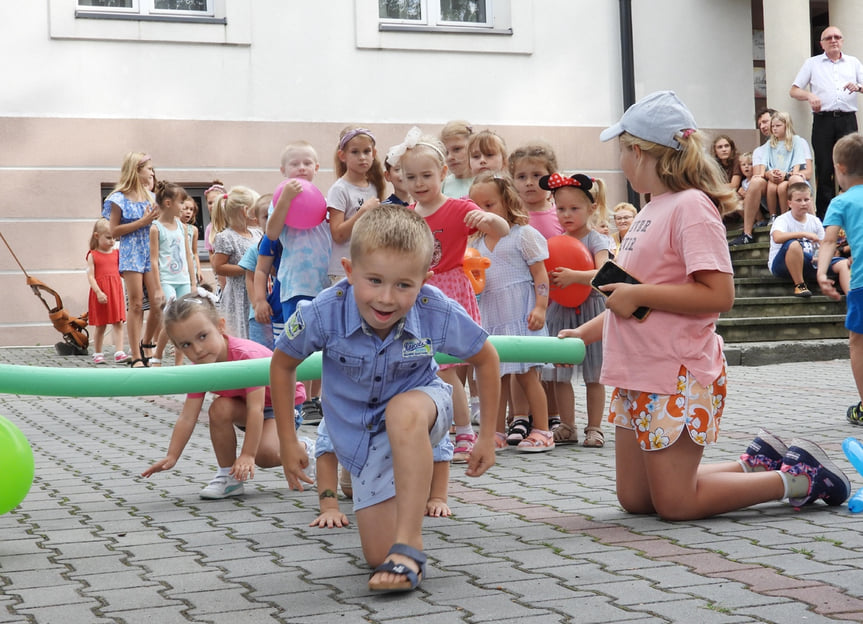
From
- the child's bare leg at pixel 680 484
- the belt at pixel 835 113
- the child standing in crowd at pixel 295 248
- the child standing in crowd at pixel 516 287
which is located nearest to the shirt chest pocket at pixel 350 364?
the child's bare leg at pixel 680 484

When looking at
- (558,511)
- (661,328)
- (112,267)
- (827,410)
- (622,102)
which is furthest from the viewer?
(622,102)

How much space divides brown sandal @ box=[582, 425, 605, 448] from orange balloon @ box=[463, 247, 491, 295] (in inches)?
40.9

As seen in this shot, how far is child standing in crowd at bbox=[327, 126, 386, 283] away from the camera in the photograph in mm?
7391

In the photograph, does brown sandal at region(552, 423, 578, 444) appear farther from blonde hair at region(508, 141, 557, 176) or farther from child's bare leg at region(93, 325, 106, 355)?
child's bare leg at region(93, 325, 106, 355)

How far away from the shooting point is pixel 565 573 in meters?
3.81

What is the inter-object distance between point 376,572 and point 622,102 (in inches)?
561

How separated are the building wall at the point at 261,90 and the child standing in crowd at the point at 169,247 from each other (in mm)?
4061

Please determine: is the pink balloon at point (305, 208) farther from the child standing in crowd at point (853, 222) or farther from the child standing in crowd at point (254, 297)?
the child standing in crowd at point (853, 222)

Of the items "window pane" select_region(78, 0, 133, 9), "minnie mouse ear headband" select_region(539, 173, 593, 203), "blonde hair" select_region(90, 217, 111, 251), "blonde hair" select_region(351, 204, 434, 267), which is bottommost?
"blonde hair" select_region(351, 204, 434, 267)

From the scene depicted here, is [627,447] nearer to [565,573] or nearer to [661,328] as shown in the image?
[661,328]

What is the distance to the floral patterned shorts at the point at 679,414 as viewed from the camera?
4.44 meters

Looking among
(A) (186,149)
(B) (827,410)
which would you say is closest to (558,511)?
(B) (827,410)

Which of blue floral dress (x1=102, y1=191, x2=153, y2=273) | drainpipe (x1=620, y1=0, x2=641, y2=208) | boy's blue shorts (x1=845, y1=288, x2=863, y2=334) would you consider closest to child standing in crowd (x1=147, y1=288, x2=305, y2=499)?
boy's blue shorts (x1=845, y1=288, x2=863, y2=334)

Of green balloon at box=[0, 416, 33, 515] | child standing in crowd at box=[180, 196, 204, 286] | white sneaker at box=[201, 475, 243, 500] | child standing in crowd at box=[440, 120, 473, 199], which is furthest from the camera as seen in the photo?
child standing in crowd at box=[180, 196, 204, 286]
